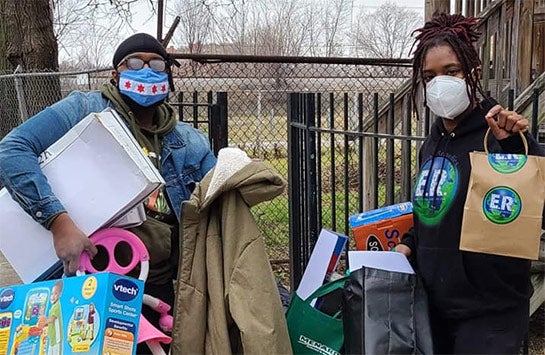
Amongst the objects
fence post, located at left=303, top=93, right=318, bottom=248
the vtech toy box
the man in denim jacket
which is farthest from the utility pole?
the vtech toy box

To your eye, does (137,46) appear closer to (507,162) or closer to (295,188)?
(507,162)

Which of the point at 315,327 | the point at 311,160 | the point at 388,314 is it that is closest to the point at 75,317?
the point at 315,327

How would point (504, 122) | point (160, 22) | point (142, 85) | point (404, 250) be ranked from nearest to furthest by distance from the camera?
point (504, 122), point (404, 250), point (142, 85), point (160, 22)

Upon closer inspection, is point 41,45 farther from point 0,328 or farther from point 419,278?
point 419,278

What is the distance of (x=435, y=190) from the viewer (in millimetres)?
2094

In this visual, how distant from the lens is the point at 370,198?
5.42 m

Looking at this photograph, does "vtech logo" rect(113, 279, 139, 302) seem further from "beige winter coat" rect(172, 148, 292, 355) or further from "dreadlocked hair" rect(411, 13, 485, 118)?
"dreadlocked hair" rect(411, 13, 485, 118)

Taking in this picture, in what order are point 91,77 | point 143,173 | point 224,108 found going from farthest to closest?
point 91,77 < point 224,108 < point 143,173

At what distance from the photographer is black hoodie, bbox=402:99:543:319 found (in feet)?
6.50

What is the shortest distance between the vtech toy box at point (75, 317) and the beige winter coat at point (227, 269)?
0.24m

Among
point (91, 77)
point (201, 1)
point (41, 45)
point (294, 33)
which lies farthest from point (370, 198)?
point (294, 33)

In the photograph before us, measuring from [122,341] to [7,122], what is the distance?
19.9 ft

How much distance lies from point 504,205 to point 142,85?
4.52 ft

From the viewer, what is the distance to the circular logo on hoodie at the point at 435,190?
2053 mm
